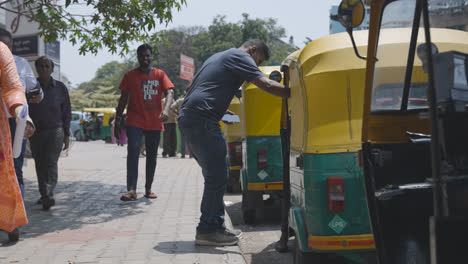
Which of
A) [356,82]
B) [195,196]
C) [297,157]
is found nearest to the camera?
[356,82]

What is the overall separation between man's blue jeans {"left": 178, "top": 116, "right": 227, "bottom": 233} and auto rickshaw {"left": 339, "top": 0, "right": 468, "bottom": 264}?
2.10 metres

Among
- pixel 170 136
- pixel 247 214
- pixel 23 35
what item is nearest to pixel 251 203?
pixel 247 214

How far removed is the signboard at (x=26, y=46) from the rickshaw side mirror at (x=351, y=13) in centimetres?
1493

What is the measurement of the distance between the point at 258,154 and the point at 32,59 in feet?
40.6

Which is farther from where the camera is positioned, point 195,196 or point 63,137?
point 195,196

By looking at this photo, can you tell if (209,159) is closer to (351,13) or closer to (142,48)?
(351,13)

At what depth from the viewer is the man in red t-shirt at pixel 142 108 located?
7645 millimetres

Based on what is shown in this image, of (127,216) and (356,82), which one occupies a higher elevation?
(356,82)

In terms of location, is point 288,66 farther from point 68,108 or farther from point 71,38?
point 71,38

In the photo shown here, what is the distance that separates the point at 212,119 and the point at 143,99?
2895mm

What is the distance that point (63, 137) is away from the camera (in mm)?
7391

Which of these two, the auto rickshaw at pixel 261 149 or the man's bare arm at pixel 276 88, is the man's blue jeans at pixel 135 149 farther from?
the man's bare arm at pixel 276 88

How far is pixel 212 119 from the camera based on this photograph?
5070mm

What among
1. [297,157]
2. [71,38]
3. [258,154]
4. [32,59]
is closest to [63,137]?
[71,38]
